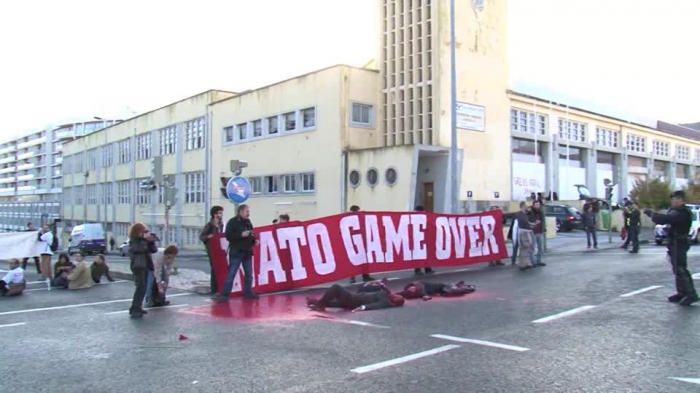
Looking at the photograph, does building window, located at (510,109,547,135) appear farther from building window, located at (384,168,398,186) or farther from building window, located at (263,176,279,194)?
building window, located at (263,176,279,194)

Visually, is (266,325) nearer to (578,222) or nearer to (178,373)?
(178,373)

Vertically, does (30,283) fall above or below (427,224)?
below

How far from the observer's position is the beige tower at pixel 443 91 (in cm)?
2719

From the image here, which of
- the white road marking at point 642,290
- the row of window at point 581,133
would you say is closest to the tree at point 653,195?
the row of window at point 581,133

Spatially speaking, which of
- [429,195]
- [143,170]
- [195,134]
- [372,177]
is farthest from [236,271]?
[143,170]

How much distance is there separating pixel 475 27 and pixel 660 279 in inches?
783

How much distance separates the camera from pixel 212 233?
1185cm

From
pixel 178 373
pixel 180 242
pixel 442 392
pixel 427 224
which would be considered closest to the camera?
pixel 442 392

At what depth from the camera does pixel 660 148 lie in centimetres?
5347

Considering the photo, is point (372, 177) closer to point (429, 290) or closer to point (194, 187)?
point (429, 290)

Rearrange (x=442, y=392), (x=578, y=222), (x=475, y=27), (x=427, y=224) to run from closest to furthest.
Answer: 1. (x=442, y=392)
2. (x=427, y=224)
3. (x=475, y=27)
4. (x=578, y=222)

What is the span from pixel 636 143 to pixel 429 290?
4573 centimetres

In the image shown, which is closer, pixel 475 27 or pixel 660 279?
pixel 660 279

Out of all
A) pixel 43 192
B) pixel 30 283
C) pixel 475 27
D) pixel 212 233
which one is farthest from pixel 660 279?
pixel 43 192
